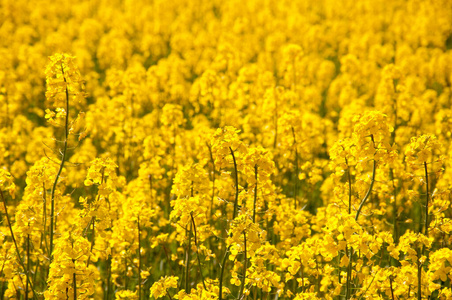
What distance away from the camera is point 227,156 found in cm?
424

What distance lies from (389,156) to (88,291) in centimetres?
209

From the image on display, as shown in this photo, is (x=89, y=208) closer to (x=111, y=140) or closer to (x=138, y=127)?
(x=138, y=127)

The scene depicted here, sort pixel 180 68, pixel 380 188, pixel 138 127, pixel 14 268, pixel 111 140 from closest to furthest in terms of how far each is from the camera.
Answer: pixel 14 268
pixel 380 188
pixel 138 127
pixel 111 140
pixel 180 68

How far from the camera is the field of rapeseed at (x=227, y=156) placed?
4281 millimetres

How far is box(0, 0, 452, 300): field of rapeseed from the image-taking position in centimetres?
428

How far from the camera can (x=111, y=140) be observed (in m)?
9.02

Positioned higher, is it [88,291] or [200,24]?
[200,24]

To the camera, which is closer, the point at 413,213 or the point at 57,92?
the point at 57,92

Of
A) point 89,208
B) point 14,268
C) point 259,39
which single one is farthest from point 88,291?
point 259,39

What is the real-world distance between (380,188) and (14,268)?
10.6 ft

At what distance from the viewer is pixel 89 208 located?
14.3 feet

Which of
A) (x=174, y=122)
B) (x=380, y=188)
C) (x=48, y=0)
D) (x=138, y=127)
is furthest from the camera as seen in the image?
(x=48, y=0)

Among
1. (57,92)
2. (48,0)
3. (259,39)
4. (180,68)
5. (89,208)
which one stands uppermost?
(48,0)

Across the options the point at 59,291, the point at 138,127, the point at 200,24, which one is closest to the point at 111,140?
the point at 138,127
